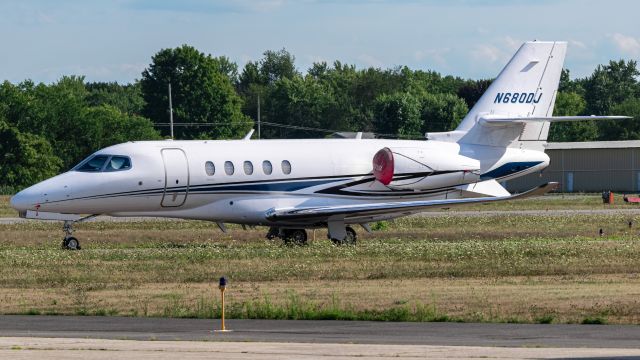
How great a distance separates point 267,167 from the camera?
39719 mm

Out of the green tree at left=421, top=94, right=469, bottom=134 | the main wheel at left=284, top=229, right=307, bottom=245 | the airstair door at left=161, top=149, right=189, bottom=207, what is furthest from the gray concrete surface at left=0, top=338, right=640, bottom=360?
the green tree at left=421, top=94, right=469, bottom=134

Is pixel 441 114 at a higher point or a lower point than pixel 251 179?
higher

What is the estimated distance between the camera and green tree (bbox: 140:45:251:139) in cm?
13388

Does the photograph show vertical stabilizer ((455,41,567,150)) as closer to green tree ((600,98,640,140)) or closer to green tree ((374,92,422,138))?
green tree ((374,92,422,138))

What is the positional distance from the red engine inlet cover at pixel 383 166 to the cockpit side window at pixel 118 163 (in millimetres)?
7321

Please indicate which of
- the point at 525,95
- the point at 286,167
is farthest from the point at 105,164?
the point at 525,95

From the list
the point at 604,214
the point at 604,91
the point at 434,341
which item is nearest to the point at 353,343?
the point at 434,341

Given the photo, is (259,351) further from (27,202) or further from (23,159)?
(23,159)

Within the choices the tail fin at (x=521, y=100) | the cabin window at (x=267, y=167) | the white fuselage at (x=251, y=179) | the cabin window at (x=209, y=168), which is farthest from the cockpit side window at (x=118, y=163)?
the tail fin at (x=521, y=100)

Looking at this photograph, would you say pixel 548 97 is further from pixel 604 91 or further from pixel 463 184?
pixel 604 91

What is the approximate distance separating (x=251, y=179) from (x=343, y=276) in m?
9.72

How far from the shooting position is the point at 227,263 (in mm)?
33375

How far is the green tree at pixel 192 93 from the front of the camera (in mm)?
133875

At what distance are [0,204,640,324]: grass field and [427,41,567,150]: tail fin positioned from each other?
3.09 meters
